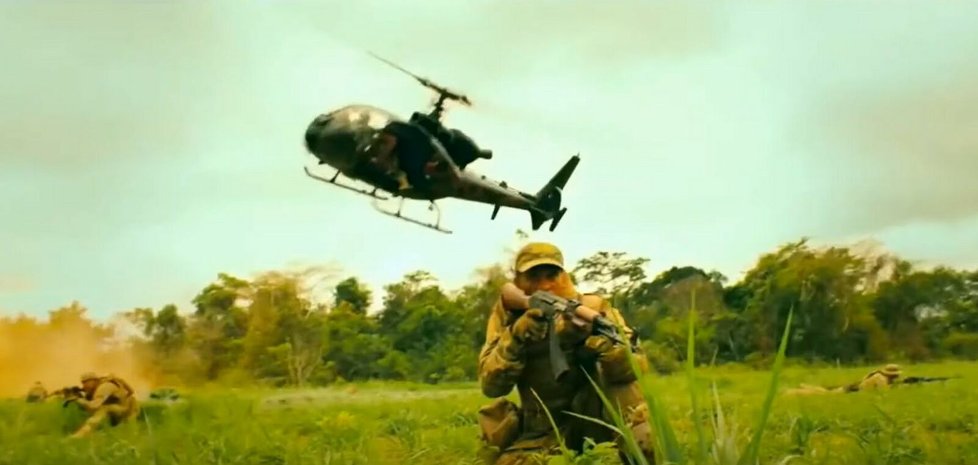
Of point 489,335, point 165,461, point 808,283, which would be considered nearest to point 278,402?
point 165,461

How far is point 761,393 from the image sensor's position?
235 centimetres

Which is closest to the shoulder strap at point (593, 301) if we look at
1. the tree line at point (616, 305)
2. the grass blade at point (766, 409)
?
the tree line at point (616, 305)

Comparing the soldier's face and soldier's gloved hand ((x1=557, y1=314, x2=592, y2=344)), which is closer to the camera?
soldier's gloved hand ((x1=557, y1=314, x2=592, y2=344))

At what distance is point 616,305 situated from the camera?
8.47 ft

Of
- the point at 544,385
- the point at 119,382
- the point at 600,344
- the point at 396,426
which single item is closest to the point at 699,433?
the point at 600,344

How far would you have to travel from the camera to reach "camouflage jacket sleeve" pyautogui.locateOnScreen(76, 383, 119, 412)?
7.60 feet

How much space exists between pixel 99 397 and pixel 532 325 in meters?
1.07

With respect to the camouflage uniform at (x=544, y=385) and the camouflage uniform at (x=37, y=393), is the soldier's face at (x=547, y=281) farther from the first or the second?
the camouflage uniform at (x=37, y=393)

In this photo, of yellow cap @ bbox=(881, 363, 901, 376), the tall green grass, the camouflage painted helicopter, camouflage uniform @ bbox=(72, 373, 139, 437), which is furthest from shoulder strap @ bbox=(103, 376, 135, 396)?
yellow cap @ bbox=(881, 363, 901, 376)

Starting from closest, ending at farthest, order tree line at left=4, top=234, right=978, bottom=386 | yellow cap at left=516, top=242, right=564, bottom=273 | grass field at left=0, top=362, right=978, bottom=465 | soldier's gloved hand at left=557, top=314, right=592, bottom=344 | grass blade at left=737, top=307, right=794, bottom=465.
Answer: grass blade at left=737, top=307, right=794, bottom=465 → soldier's gloved hand at left=557, top=314, right=592, bottom=344 → yellow cap at left=516, top=242, right=564, bottom=273 → grass field at left=0, top=362, right=978, bottom=465 → tree line at left=4, top=234, right=978, bottom=386

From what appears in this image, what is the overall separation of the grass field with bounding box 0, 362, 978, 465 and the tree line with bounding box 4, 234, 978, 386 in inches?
2.6

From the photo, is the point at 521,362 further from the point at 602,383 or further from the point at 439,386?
the point at 439,386

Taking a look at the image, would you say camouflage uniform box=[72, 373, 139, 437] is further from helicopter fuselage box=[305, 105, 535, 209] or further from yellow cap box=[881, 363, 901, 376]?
yellow cap box=[881, 363, 901, 376]

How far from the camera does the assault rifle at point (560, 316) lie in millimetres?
1817
